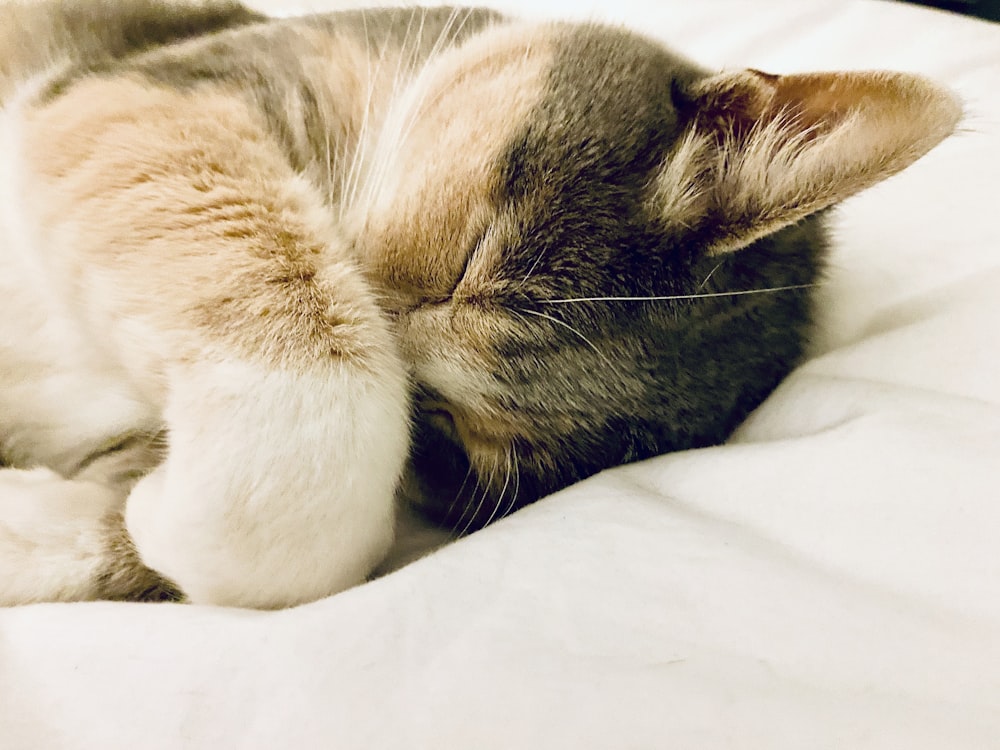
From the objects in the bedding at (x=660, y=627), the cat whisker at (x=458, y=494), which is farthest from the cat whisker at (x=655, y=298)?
the cat whisker at (x=458, y=494)

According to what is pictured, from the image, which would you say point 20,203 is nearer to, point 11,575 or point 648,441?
point 11,575

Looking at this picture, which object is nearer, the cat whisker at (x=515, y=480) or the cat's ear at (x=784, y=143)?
the cat's ear at (x=784, y=143)

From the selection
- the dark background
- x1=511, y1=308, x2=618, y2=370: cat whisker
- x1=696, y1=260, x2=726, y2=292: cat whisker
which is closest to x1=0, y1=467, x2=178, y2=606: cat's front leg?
x1=511, y1=308, x2=618, y2=370: cat whisker

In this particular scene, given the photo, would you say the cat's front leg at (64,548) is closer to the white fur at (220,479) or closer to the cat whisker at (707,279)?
the white fur at (220,479)

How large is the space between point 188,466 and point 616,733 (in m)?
0.48

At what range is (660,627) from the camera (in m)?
0.61

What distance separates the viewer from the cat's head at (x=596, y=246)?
845mm

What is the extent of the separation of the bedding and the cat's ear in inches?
3.8

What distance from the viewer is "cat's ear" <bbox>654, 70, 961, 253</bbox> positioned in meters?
0.75

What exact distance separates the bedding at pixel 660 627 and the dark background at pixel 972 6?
1604 mm

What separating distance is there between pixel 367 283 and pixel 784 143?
53 centimetres

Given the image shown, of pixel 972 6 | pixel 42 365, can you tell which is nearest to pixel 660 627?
pixel 42 365

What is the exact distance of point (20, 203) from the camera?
2.94 feet

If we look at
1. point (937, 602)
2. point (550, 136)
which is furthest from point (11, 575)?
point (937, 602)
